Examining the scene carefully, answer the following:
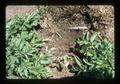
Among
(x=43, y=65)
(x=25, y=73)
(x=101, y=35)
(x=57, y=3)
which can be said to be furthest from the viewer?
(x=101, y=35)

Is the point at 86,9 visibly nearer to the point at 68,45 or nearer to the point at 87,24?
the point at 87,24

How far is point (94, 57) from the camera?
7.54 ft

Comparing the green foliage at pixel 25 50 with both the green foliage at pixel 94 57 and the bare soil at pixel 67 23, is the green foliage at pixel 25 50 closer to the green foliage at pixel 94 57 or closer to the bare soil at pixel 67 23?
the bare soil at pixel 67 23

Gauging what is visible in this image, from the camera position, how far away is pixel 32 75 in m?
2.23

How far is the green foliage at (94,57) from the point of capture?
2139 mm

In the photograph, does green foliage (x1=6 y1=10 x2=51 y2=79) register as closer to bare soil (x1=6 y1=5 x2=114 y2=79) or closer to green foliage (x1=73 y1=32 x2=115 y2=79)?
bare soil (x1=6 y1=5 x2=114 y2=79)

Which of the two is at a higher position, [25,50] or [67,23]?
[67,23]

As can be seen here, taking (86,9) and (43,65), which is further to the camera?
(86,9)

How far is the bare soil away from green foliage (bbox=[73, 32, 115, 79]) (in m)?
0.07

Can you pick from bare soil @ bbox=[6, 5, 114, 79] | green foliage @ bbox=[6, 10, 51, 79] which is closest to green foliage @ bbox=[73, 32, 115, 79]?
bare soil @ bbox=[6, 5, 114, 79]

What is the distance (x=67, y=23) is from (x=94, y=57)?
1.34 feet

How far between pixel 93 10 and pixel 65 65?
1.46 feet

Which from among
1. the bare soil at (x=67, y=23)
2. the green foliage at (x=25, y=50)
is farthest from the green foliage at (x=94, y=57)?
the green foliage at (x=25, y=50)
